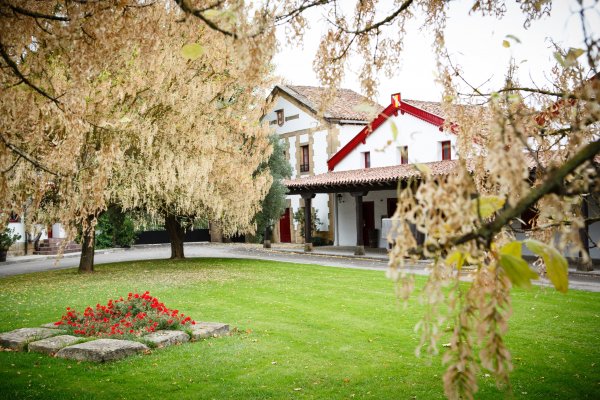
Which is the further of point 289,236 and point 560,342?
point 289,236

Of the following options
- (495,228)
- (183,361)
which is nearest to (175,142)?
(183,361)

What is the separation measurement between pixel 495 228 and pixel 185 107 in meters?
12.7

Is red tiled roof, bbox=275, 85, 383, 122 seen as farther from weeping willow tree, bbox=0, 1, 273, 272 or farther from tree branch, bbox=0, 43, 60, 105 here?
tree branch, bbox=0, 43, 60, 105

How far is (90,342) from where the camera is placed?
21.7ft

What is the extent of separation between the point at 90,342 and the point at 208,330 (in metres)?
1.67

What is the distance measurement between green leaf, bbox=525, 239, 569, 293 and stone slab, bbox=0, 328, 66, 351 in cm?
728

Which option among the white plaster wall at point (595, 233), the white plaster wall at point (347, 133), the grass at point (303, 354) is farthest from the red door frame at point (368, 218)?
the grass at point (303, 354)

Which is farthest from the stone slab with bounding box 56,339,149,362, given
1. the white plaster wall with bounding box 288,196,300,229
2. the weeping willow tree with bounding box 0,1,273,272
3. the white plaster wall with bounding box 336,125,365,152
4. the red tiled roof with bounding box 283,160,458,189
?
the white plaster wall with bounding box 288,196,300,229

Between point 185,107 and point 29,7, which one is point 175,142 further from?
point 29,7

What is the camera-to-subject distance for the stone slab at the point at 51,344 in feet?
21.8

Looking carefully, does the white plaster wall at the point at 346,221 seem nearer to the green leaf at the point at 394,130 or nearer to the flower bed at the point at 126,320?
the flower bed at the point at 126,320

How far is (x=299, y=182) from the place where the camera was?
82.7ft

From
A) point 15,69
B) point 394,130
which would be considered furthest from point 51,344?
point 394,130

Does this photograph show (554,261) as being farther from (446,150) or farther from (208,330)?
(446,150)
